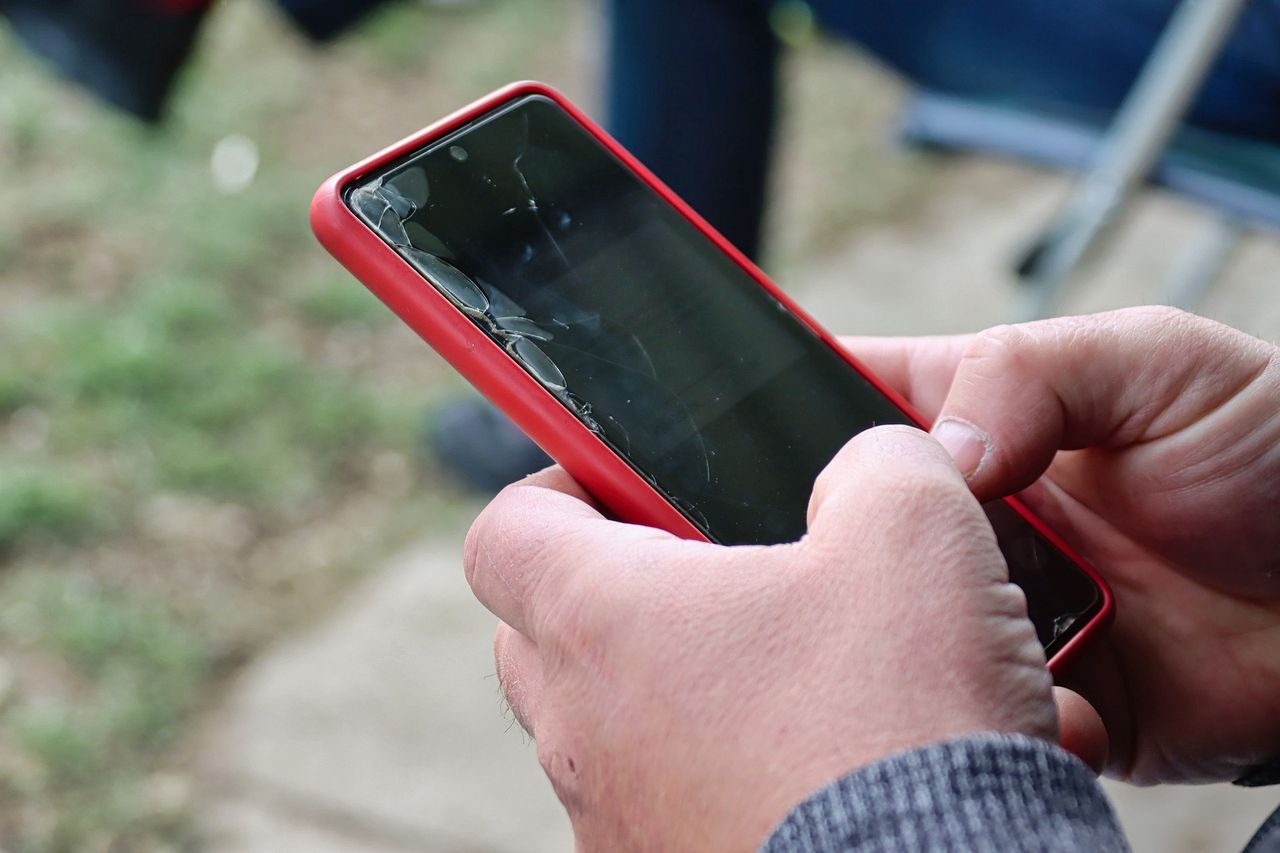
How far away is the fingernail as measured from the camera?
0.83 m

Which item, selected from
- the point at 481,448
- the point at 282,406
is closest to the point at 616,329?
the point at 481,448

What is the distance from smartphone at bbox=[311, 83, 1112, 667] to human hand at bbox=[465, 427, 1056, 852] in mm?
127

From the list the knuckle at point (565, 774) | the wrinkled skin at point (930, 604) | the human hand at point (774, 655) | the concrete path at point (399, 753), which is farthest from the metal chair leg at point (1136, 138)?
the knuckle at point (565, 774)

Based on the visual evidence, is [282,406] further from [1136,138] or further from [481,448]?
[1136,138]

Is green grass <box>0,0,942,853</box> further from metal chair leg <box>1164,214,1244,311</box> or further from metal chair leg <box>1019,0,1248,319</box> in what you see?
metal chair leg <box>1164,214,1244,311</box>

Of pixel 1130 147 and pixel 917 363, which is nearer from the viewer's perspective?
pixel 917 363

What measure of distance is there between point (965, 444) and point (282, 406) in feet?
4.64

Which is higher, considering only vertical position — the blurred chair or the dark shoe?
the blurred chair

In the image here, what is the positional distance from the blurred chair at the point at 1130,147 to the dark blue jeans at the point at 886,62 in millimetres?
29

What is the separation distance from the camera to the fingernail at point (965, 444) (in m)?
0.83

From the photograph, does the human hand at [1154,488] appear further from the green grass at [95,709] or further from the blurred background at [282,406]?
the green grass at [95,709]

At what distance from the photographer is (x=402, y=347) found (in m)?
2.19

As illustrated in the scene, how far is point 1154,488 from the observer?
90 cm

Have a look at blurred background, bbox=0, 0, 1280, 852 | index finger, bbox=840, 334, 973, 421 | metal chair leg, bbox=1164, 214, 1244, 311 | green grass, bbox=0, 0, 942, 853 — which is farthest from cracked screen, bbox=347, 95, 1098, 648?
metal chair leg, bbox=1164, 214, 1244, 311
